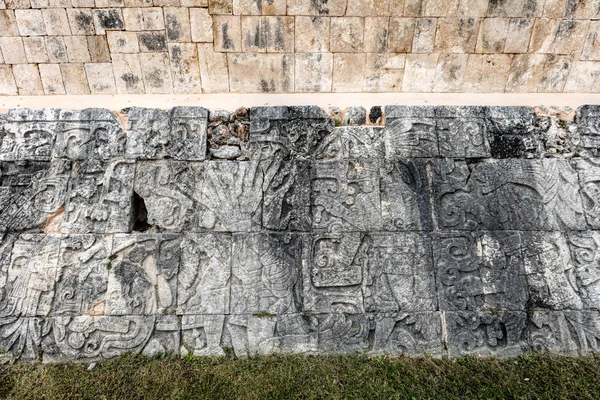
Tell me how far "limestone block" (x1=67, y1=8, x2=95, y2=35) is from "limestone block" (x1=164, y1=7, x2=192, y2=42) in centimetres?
98

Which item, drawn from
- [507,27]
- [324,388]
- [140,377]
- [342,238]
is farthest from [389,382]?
[507,27]

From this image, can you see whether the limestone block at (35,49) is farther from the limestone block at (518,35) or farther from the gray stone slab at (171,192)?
the limestone block at (518,35)

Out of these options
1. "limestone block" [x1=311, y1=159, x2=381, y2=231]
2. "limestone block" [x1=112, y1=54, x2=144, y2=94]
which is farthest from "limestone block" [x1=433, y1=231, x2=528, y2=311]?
"limestone block" [x1=112, y1=54, x2=144, y2=94]

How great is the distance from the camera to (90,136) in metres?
3.65

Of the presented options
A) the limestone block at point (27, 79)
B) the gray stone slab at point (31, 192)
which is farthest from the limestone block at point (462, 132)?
the limestone block at point (27, 79)

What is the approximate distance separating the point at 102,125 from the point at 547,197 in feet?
14.3

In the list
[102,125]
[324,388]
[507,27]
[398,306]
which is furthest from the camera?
[507,27]

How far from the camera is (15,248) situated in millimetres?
3480

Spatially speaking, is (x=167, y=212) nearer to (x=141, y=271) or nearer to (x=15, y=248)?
(x=141, y=271)

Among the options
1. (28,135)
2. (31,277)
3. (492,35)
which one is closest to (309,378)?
(31,277)

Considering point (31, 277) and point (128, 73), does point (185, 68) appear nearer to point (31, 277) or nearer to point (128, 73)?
point (128, 73)

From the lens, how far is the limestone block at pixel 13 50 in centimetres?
492

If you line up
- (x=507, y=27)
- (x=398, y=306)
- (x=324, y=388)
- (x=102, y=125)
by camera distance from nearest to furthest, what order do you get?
(x=324, y=388), (x=398, y=306), (x=102, y=125), (x=507, y=27)

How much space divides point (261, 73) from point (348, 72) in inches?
45.2
